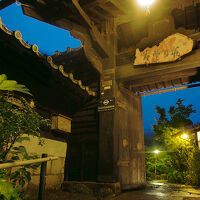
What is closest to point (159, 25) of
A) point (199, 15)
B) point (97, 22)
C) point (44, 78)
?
point (199, 15)

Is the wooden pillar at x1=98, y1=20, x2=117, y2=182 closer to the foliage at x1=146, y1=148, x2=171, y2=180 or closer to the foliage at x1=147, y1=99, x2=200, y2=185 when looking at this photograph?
the foliage at x1=147, y1=99, x2=200, y2=185

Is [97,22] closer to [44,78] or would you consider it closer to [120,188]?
[44,78]

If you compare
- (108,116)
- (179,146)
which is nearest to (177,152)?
(179,146)

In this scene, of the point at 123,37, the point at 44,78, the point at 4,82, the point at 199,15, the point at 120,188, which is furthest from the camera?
the point at 123,37

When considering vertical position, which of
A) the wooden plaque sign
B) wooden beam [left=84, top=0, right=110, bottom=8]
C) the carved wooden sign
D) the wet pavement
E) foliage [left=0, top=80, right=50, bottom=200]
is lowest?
the wet pavement

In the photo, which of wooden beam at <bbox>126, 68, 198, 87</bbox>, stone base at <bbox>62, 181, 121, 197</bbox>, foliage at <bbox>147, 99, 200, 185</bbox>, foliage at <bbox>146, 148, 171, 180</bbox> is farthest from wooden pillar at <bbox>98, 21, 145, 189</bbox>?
foliage at <bbox>146, 148, 171, 180</bbox>

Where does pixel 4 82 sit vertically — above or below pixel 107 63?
below

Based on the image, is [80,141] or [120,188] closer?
[120,188]

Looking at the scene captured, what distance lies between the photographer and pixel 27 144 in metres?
4.57

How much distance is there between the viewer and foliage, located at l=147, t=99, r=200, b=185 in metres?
9.50

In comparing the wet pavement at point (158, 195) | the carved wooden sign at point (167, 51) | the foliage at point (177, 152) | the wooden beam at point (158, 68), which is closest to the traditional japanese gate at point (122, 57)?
the wooden beam at point (158, 68)

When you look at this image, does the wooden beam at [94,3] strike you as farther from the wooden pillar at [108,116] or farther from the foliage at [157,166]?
the foliage at [157,166]

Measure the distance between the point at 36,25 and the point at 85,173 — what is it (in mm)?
196666

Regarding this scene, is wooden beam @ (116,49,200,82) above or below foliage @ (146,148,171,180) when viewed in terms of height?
above
